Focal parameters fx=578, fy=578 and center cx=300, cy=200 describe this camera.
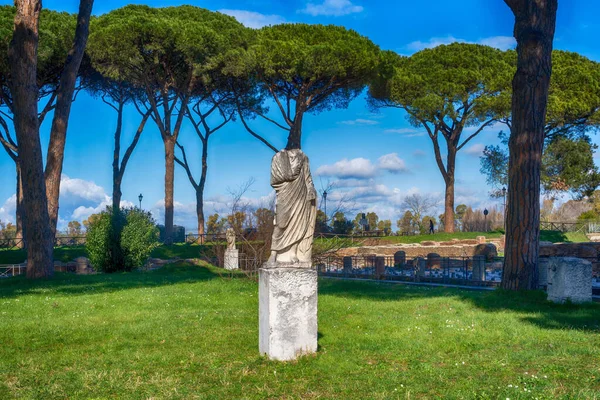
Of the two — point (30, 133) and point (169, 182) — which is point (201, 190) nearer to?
point (169, 182)

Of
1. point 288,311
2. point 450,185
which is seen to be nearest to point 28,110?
point 288,311

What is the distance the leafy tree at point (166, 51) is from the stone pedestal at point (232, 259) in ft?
30.6

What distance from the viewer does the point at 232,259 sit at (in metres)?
18.8

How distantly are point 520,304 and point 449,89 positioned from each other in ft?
77.2

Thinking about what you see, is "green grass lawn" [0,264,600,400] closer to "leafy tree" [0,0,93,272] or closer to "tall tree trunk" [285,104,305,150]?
"leafy tree" [0,0,93,272]

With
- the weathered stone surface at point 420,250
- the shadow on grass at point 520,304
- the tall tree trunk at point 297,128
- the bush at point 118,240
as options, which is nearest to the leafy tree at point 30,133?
the bush at point 118,240

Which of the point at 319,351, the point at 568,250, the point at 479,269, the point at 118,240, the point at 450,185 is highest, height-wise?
the point at 450,185

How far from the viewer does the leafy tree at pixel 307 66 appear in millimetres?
27094

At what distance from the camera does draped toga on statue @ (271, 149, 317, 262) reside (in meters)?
6.37

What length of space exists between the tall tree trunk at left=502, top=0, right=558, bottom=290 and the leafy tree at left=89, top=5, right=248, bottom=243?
1777 cm

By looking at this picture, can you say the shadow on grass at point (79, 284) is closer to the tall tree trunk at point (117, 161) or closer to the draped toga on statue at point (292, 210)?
the draped toga on statue at point (292, 210)

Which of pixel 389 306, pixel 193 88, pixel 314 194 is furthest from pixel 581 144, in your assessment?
pixel 314 194

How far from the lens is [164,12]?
28.2 metres

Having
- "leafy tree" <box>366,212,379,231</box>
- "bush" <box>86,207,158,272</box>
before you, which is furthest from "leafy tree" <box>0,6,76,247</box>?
"leafy tree" <box>366,212,379,231</box>
